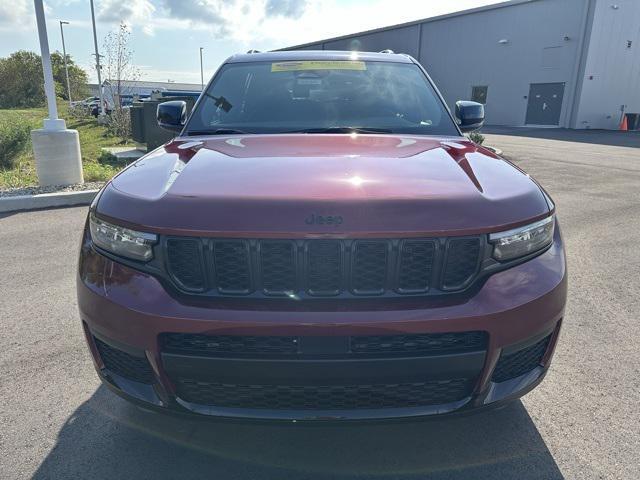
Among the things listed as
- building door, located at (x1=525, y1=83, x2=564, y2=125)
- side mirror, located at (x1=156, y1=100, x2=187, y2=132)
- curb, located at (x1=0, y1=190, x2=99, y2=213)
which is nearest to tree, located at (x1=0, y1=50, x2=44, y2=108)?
building door, located at (x1=525, y1=83, x2=564, y2=125)

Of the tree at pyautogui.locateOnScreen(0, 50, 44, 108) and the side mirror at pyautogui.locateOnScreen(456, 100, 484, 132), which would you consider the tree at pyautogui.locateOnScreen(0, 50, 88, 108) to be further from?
the side mirror at pyautogui.locateOnScreen(456, 100, 484, 132)

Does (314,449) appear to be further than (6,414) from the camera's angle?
No

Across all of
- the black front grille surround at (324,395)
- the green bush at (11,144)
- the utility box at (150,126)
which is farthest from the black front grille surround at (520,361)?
the green bush at (11,144)

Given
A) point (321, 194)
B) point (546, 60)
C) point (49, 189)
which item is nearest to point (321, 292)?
point (321, 194)

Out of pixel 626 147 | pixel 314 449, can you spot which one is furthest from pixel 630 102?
pixel 314 449

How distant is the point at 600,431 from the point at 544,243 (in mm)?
1104

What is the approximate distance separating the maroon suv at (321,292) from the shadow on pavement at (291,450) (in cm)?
38

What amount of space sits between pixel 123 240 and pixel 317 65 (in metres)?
2.15

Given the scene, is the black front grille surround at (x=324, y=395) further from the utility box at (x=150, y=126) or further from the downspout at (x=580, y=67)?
the downspout at (x=580, y=67)

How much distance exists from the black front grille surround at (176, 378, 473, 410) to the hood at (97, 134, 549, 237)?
54 centimetres

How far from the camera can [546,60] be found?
29.1 m

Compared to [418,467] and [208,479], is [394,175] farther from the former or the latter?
[208,479]

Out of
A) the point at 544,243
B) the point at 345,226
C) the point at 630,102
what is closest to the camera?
the point at 345,226

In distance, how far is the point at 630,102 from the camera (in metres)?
29.2
